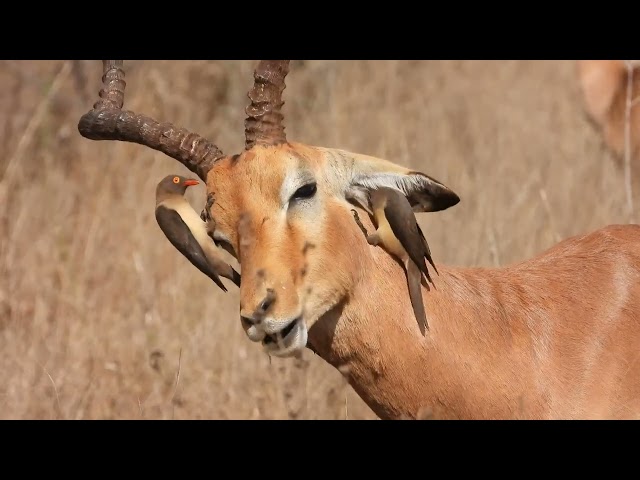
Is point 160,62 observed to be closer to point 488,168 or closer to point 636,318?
point 488,168

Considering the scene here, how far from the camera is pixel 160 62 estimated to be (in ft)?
36.8

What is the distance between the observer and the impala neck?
446cm

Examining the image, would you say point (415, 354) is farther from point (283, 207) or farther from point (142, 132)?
point (142, 132)

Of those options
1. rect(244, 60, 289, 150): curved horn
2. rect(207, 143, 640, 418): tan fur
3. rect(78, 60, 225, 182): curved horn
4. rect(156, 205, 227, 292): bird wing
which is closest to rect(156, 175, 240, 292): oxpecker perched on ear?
rect(156, 205, 227, 292): bird wing

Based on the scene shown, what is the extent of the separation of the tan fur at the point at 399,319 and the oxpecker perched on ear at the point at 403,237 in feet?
0.17

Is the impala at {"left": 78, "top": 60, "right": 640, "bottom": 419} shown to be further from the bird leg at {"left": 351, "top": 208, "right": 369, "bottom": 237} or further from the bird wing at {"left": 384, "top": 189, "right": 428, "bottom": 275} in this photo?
the bird wing at {"left": 384, "top": 189, "right": 428, "bottom": 275}

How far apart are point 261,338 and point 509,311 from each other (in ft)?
4.20

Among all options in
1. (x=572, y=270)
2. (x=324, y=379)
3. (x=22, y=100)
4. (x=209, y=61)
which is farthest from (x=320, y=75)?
(x=572, y=270)

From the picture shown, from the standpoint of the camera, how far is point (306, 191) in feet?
14.6

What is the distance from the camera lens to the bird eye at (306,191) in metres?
4.42

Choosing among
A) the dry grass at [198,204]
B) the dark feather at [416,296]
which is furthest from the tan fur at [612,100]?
the dark feather at [416,296]

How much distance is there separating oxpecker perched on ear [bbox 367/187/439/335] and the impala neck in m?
0.05

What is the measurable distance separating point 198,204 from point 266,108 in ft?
14.5

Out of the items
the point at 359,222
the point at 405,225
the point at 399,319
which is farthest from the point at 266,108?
the point at 399,319
